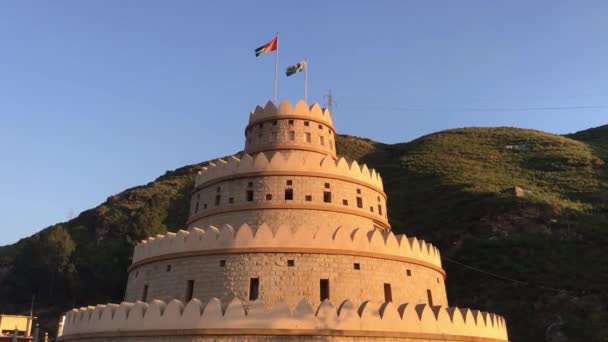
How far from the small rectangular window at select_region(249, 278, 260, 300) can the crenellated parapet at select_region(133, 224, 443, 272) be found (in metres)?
1.23

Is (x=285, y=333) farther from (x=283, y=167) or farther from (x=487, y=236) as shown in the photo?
(x=487, y=236)

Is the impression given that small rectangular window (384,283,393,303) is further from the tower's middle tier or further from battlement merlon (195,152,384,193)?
battlement merlon (195,152,384,193)

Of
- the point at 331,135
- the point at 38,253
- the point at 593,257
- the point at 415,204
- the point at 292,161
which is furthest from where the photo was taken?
the point at 415,204

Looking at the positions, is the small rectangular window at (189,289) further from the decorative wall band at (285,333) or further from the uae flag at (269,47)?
the uae flag at (269,47)

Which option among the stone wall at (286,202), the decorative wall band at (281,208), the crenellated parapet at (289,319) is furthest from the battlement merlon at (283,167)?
the crenellated parapet at (289,319)

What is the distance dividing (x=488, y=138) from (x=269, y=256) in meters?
95.1

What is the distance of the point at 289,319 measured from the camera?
16344 mm

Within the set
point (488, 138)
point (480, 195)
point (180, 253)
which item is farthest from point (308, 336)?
point (488, 138)

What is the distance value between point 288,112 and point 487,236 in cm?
3961

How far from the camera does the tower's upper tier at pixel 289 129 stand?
84.0 feet

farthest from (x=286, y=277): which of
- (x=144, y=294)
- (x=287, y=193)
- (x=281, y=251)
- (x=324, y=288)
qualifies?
(x=144, y=294)

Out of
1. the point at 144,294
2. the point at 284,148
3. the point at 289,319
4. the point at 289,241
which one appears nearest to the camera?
the point at 289,319

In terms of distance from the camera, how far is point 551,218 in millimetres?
55906

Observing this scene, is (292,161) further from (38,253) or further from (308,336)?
(38,253)
